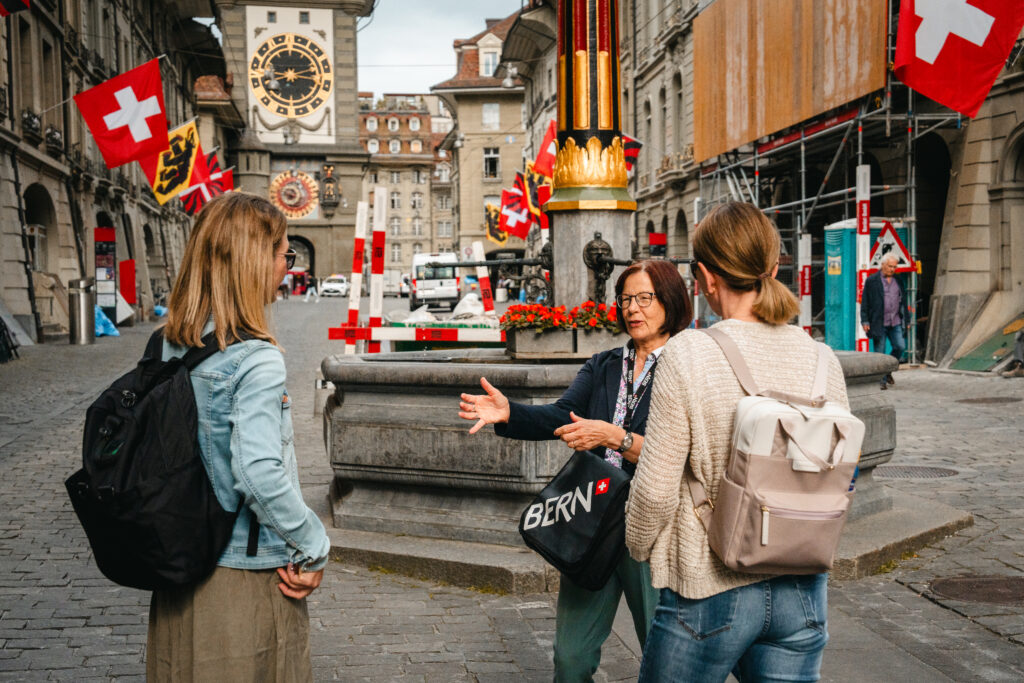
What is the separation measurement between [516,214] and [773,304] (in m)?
20.5

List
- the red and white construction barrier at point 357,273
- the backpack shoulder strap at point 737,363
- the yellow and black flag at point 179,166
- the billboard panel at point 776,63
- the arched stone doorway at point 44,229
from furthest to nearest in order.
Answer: the arched stone doorway at point 44,229 → the yellow and black flag at point 179,166 → the billboard panel at point 776,63 → the red and white construction barrier at point 357,273 → the backpack shoulder strap at point 737,363

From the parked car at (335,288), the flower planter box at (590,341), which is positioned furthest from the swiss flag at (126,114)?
the parked car at (335,288)

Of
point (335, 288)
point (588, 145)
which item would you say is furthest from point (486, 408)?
point (335, 288)

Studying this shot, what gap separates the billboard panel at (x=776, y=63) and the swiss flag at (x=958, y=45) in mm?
3300

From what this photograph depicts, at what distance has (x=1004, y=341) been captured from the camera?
15711mm

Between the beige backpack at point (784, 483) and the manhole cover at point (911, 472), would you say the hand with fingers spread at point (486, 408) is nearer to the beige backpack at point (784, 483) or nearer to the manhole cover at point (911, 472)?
the beige backpack at point (784, 483)

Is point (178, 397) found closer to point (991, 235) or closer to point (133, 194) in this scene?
point (991, 235)

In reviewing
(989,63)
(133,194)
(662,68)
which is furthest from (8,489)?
(133,194)

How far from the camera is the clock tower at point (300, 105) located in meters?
69.0

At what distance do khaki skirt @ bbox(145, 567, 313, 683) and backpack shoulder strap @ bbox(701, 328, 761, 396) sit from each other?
114cm

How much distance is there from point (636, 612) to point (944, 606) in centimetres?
245

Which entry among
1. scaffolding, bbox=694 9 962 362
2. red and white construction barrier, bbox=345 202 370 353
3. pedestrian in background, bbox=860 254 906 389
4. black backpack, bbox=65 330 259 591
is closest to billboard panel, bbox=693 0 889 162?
scaffolding, bbox=694 9 962 362

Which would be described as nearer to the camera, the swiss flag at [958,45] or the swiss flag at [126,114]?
the swiss flag at [958,45]

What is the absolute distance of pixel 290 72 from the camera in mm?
69562
